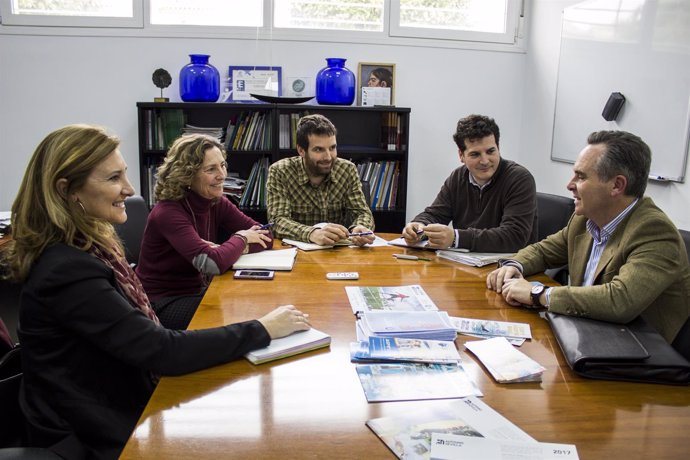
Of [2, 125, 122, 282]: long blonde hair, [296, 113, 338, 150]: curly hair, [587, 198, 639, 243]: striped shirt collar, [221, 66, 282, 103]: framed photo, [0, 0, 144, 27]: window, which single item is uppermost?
[0, 0, 144, 27]: window

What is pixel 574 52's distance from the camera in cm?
350

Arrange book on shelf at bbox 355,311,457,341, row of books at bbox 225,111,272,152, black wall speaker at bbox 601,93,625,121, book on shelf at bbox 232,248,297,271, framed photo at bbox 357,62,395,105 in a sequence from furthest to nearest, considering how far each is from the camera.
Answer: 1. framed photo at bbox 357,62,395,105
2. row of books at bbox 225,111,272,152
3. black wall speaker at bbox 601,93,625,121
4. book on shelf at bbox 232,248,297,271
5. book on shelf at bbox 355,311,457,341

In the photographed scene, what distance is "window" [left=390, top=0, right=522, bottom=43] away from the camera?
4.00m

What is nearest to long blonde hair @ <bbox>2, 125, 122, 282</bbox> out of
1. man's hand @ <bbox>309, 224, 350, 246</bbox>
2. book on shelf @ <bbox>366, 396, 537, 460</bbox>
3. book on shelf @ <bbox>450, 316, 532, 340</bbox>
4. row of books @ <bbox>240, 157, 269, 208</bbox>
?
book on shelf @ <bbox>366, 396, 537, 460</bbox>

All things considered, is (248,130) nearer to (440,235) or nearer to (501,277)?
(440,235)

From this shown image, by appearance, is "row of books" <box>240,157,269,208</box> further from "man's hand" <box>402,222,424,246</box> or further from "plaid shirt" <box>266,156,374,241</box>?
"man's hand" <box>402,222,424,246</box>

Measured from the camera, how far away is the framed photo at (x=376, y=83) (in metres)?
3.90

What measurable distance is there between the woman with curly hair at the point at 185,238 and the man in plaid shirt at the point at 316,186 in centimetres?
52

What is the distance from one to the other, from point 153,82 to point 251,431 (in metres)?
3.29

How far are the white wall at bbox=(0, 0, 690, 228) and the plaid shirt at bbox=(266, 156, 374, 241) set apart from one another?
1290mm

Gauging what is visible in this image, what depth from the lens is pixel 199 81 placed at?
3.64m

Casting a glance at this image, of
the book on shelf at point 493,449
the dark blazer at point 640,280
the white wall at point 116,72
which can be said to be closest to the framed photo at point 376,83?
A: the white wall at point 116,72

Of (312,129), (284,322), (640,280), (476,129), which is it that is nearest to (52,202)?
(284,322)

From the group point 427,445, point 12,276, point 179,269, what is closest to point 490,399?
point 427,445
